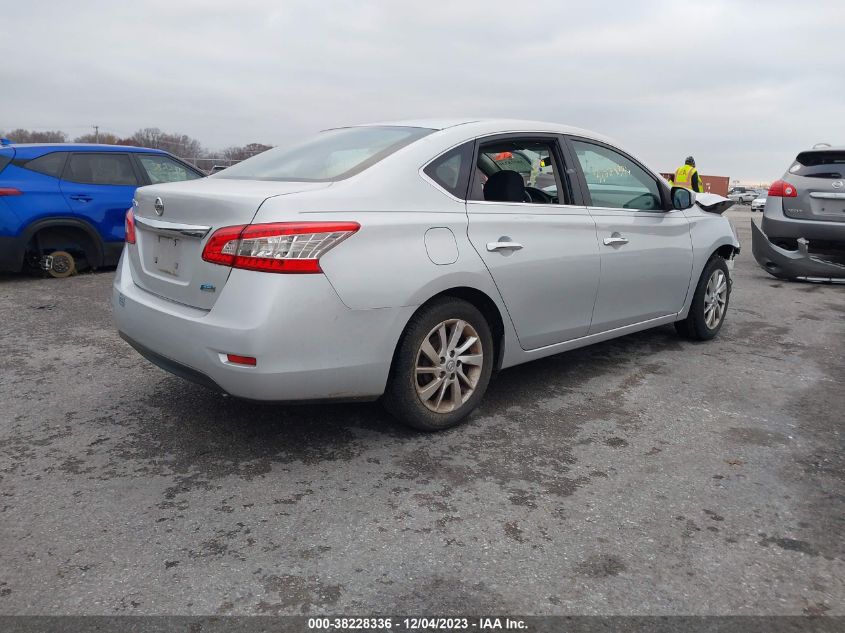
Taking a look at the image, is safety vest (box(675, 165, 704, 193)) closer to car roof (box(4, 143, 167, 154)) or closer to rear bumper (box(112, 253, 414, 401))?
car roof (box(4, 143, 167, 154))

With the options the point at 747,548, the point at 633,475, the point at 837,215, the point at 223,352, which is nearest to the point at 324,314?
the point at 223,352

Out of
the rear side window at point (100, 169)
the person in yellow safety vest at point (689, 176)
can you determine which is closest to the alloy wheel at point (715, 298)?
the rear side window at point (100, 169)

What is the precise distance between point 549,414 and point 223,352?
6.18 feet

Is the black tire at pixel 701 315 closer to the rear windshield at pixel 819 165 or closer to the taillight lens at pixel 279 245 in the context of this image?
the taillight lens at pixel 279 245

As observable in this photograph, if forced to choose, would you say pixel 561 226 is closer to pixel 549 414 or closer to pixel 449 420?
pixel 549 414

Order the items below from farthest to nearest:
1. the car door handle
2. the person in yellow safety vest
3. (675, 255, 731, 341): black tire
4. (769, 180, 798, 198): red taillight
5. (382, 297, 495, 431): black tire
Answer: the person in yellow safety vest → (769, 180, 798, 198): red taillight → (675, 255, 731, 341): black tire → the car door handle → (382, 297, 495, 431): black tire

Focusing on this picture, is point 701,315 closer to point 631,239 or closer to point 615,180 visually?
point 631,239

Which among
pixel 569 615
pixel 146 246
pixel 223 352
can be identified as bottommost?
pixel 569 615

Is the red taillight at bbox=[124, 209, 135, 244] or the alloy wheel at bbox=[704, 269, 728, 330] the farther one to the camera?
the alloy wheel at bbox=[704, 269, 728, 330]

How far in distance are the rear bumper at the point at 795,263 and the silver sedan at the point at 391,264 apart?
5197 millimetres

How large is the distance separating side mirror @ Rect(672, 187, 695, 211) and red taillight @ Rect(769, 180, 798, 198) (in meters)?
4.43

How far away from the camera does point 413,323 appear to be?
11.1ft

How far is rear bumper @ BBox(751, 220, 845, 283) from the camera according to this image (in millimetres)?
8758

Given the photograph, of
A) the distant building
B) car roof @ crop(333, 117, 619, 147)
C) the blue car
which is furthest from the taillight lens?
the distant building
